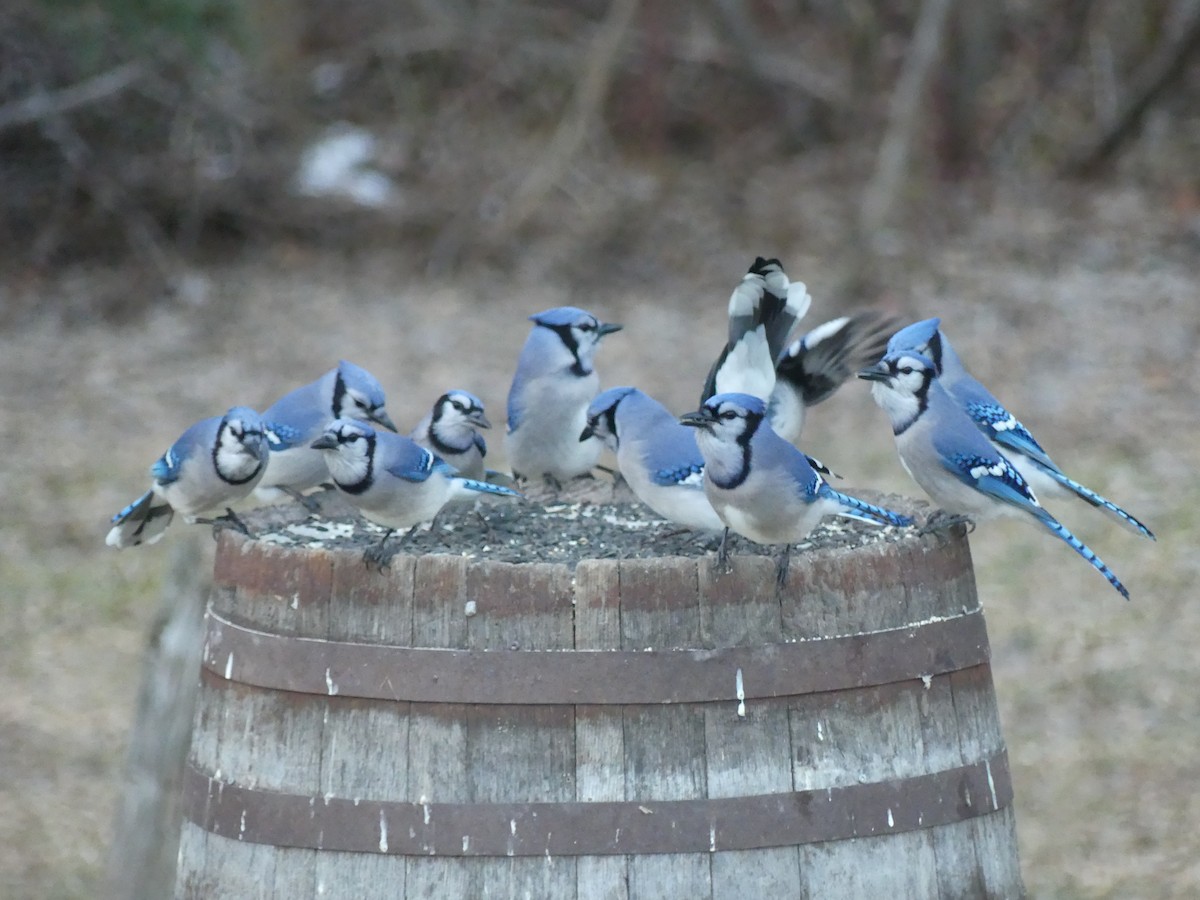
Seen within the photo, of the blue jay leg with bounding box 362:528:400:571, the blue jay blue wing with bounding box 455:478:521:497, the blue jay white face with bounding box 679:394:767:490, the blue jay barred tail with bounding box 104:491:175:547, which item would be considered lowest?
the blue jay leg with bounding box 362:528:400:571

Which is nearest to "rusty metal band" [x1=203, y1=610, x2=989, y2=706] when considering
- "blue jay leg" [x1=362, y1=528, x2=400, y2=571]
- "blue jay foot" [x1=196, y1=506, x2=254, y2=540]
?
"blue jay leg" [x1=362, y1=528, x2=400, y2=571]

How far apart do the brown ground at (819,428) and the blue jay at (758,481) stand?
2372 millimetres

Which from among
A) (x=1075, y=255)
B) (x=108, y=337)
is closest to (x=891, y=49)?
(x=1075, y=255)

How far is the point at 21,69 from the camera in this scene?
9336 mm

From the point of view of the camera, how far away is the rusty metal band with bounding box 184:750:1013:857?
261 centimetres

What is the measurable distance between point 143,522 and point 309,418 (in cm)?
51

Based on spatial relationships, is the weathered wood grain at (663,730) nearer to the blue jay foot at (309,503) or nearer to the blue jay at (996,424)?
the blue jay foot at (309,503)

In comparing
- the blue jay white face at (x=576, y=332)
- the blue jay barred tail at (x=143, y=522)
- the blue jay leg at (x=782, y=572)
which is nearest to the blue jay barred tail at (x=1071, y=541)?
the blue jay leg at (x=782, y=572)

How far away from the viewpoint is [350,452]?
3.52 m

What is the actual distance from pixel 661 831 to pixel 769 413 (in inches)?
65.7

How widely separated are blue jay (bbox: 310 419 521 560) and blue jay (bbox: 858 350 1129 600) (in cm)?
100

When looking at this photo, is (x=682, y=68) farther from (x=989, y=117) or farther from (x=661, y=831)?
(x=661, y=831)

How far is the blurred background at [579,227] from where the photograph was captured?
7.30 metres

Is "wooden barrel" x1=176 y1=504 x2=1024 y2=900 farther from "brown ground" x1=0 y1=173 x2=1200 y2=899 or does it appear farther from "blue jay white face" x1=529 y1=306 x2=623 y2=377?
"brown ground" x1=0 y1=173 x2=1200 y2=899
